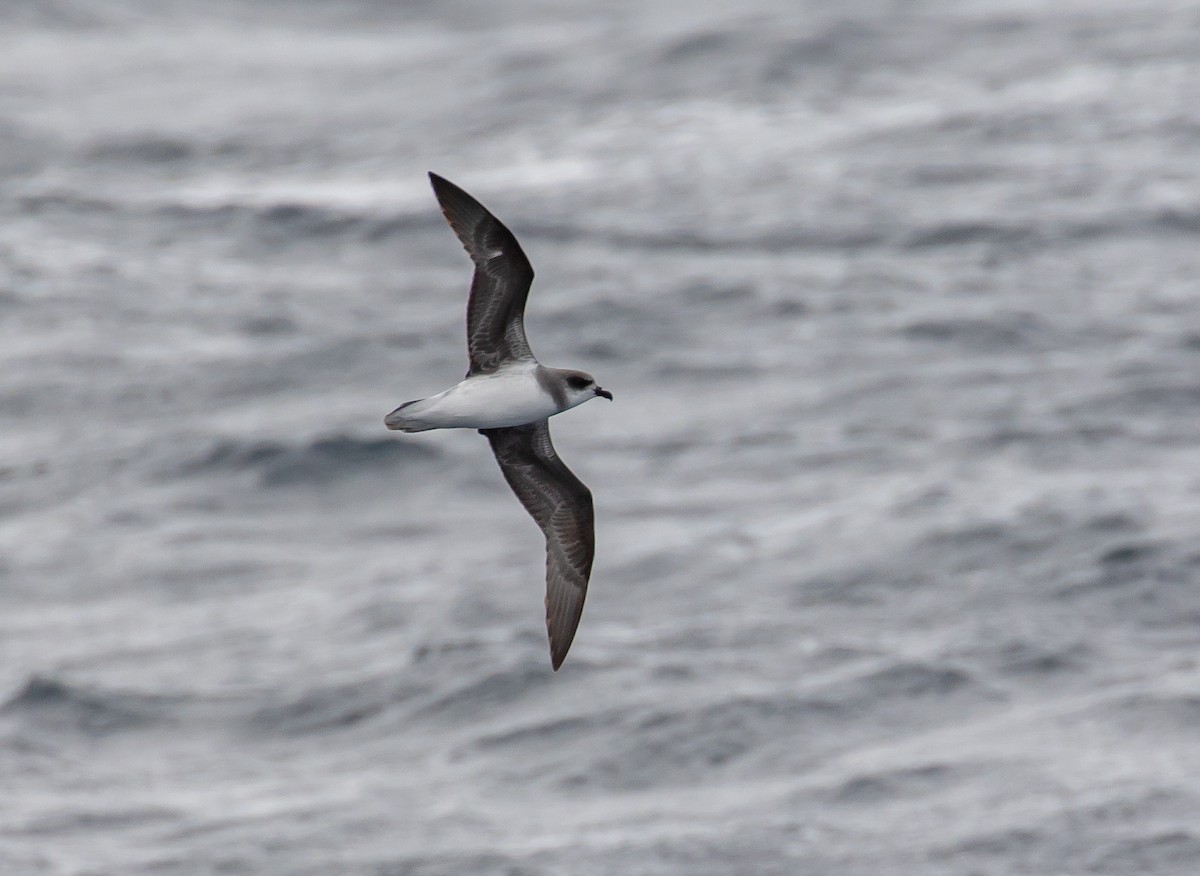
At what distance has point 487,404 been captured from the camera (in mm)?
10445

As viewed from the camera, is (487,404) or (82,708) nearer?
(487,404)

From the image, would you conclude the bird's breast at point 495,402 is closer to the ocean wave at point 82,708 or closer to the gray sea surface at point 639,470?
the gray sea surface at point 639,470

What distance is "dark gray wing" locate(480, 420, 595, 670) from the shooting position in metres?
11.6

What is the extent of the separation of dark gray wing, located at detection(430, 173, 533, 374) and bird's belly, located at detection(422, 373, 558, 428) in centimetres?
16

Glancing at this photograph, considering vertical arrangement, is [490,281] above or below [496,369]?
above

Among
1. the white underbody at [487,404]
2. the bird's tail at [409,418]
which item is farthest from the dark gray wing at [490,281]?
the bird's tail at [409,418]

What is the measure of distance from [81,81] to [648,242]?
1846cm

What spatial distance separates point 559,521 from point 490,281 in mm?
1782

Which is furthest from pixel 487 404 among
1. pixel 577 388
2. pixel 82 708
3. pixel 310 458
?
pixel 310 458

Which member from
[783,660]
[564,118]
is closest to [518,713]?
[783,660]

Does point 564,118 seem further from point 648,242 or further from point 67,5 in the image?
point 67,5

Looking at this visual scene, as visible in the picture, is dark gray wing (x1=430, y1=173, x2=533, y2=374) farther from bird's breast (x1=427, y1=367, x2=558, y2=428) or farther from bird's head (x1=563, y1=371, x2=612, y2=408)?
bird's head (x1=563, y1=371, x2=612, y2=408)

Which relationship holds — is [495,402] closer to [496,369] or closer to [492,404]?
[492,404]

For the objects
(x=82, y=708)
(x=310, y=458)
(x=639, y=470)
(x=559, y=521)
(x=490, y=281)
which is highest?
Answer: (x=490, y=281)
